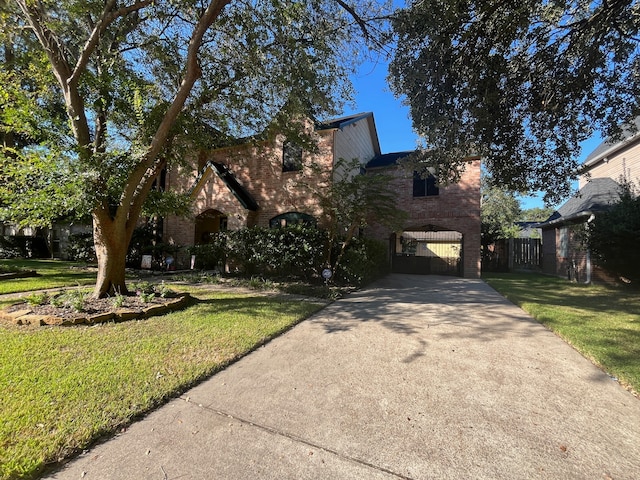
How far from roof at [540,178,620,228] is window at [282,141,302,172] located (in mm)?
11920

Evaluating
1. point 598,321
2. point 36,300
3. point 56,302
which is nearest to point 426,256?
point 598,321

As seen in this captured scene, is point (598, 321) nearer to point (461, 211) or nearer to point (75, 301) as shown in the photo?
point (461, 211)

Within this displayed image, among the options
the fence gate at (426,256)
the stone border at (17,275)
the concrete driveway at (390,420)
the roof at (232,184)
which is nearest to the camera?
the concrete driveway at (390,420)

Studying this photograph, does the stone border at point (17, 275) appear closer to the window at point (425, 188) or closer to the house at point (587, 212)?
the window at point (425, 188)

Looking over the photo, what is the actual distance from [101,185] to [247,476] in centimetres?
636

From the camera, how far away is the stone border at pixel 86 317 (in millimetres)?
4945

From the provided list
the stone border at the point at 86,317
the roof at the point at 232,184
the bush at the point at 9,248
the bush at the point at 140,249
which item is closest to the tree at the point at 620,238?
the roof at the point at 232,184

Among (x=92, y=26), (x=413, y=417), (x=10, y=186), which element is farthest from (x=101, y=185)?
(x=413, y=417)

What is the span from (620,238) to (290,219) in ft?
39.8

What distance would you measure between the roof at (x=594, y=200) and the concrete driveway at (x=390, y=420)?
12188 millimetres

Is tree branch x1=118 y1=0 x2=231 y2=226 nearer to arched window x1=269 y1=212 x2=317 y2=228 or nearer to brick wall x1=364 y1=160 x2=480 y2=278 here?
arched window x1=269 y1=212 x2=317 y2=228

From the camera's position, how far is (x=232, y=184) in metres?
14.0

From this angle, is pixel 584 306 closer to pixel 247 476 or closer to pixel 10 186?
pixel 247 476

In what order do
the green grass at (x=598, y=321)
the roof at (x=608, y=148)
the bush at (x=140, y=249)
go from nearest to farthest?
1. the green grass at (x=598, y=321)
2. the roof at (x=608, y=148)
3. the bush at (x=140, y=249)
